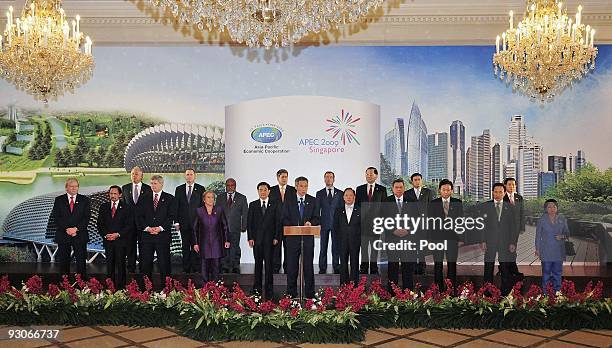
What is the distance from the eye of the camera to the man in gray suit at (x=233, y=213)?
7.86 m

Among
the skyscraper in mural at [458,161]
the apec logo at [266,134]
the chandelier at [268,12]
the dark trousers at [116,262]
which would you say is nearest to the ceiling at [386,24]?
the skyscraper in mural at [458,161]

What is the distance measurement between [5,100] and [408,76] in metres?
6.31

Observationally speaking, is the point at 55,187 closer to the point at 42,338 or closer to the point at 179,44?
the point at 179,44

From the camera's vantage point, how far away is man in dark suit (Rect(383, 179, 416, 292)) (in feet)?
22.7

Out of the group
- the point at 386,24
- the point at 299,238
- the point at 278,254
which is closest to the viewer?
the point at 299,238

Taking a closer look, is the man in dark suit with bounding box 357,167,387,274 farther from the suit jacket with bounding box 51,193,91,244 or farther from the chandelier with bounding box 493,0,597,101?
the suit jacket with bounding box 51,193,91,244

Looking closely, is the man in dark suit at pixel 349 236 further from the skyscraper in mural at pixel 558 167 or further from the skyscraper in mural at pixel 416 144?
the skyscraper in mural at pixel 558 167

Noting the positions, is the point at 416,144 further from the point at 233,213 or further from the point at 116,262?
the point at 116,262

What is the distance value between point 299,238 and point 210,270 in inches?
45.9

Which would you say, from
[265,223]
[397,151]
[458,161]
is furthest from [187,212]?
[458,161]

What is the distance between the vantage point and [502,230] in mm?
6977

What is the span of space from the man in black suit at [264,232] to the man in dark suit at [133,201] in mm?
1459

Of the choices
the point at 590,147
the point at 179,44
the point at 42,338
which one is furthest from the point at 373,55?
the point at 42,338

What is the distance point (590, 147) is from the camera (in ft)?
29.5
